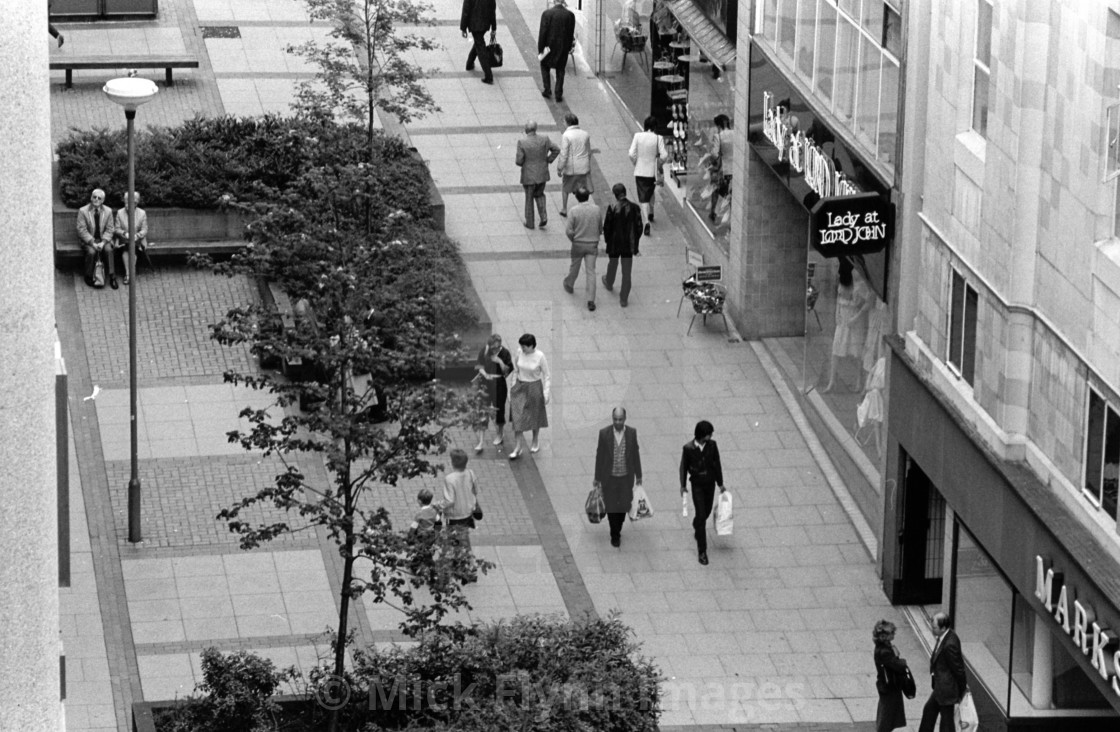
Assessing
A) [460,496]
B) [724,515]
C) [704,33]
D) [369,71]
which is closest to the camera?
[460,496]

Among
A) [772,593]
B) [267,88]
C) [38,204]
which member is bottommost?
[772,593]

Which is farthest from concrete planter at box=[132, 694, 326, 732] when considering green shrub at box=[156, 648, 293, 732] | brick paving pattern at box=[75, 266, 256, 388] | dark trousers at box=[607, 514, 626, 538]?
brick paving pattern at box=[75, 266, 256, 388]

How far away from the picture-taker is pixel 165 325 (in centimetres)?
2806

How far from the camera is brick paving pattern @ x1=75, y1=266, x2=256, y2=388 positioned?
2670 centimetres

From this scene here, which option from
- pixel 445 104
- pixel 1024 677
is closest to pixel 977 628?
pixel 1024 677

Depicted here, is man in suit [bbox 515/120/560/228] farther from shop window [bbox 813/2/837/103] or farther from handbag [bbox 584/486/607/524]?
handbag [bbox 584/486/607/524]

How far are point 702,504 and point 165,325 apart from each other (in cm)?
892

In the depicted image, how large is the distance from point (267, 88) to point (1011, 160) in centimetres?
2033

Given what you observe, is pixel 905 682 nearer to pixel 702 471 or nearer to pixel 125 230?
pixel 702 471

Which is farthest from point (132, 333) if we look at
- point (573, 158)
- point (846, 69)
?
point (573, 158)

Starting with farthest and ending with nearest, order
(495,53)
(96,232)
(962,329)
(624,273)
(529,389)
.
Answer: (495,53) → (624,273) → (96,232) → (529,389) → (962,329)

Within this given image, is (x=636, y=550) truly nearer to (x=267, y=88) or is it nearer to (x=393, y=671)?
(x=393, y=671)

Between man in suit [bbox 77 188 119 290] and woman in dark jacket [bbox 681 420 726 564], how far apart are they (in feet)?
32.7

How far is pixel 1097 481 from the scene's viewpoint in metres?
17.0
